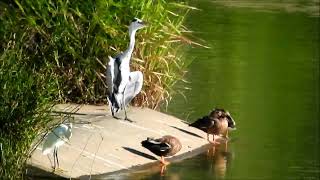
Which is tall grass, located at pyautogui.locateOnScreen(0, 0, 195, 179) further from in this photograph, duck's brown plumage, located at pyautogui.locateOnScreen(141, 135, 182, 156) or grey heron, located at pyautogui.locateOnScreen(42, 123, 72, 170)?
grey heron, located at pyautogui.locateOnScreen(42, 123, 72, 170)

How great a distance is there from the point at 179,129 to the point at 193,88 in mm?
4430

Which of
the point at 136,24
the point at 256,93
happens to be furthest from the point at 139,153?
the point at 256,93

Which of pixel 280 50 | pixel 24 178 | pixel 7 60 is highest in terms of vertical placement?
pixel 7 60

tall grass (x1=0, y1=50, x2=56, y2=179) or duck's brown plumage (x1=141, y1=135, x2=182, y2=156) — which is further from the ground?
tall grass (x1=0, y1=50, x2=56, y2=179)

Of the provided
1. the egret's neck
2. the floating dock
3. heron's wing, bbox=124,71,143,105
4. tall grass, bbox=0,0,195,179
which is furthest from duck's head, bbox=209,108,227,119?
the egret's neck

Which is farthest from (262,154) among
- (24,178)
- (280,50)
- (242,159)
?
(280,50)

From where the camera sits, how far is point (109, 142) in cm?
1238

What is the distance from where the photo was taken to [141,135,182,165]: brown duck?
1237cm

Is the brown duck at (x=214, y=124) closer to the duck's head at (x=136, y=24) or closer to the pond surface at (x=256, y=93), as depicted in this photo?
the pond surface at (x=256, y=93)

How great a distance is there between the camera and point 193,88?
60.6 feet

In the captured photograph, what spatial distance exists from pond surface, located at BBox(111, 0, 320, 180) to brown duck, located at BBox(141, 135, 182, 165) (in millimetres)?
163

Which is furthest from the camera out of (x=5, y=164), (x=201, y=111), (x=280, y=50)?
(x=280, y=50)

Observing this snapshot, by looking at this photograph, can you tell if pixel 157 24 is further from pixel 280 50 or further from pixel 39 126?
pixel 280 50

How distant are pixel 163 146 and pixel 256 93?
22.5ft
